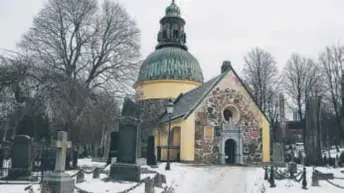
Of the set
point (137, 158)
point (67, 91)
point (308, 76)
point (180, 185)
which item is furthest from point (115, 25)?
point (308, 76)

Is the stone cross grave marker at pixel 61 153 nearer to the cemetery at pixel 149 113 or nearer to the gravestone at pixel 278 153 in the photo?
the cemetery at pixel 149 113

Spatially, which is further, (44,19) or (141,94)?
(141,94)

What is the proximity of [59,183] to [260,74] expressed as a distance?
24.0 m

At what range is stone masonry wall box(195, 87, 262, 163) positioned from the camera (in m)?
22.5

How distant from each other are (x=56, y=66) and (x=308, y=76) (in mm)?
19946

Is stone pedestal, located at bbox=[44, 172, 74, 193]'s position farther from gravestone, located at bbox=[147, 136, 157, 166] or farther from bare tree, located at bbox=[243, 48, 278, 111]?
bare tree, located at bbox=[243, 48, 278, 111]

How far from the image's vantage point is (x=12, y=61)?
56.3 feet

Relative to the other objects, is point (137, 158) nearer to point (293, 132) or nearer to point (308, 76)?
point (308, 76)

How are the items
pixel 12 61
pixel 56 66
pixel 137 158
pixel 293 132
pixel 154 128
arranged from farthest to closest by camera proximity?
1. pixel 293 132
2. pixel 154 128
3. pixel 56 66
4. pixel 12 61
5. pixel 137 158

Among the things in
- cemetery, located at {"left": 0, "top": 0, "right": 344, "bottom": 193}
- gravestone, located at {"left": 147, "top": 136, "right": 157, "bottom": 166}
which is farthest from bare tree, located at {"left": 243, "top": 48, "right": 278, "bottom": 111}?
gravestone, located at {"left": 147, "top": 136, "right": 157, "bottom": 166}

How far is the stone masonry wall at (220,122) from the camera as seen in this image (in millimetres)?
22531

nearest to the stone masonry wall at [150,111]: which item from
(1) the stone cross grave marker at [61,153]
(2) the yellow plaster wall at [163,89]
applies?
(2) the yellow plaster wall at [163,89]

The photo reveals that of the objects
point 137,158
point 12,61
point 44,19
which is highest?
point 44,19

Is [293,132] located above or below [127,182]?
above
